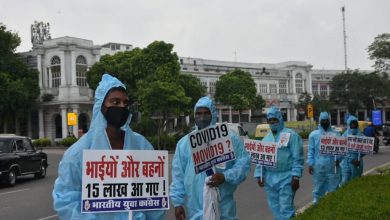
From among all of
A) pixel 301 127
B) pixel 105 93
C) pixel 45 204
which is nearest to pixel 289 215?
pixel 105 93

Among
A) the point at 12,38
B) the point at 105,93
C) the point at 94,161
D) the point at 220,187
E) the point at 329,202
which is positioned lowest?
the point at 329,202

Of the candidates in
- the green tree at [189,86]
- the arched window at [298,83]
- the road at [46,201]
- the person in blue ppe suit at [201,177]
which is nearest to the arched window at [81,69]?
the green tree at [189,86]

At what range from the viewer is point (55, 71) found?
5750 centimetres

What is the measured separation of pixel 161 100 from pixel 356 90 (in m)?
43.1

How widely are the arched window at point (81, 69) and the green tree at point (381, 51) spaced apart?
101 feet

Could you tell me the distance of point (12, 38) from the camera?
189ft

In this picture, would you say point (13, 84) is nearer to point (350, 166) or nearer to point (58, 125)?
point (58, 125)

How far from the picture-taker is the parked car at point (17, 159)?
16.2 m

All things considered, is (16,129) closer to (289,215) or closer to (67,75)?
(67,75)

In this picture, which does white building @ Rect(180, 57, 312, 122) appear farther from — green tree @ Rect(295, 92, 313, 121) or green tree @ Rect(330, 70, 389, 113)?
green tree @ Rect(330, 70, 389, 113)

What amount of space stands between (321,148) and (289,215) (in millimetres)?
2738

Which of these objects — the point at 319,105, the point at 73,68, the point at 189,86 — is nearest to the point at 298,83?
the point at 319,105

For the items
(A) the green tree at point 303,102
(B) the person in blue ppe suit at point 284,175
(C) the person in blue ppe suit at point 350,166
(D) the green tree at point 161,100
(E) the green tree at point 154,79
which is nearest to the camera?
(B) the person in blue ppe suit at point 284,175

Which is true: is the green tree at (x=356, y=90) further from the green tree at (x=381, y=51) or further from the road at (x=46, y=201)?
the road at (x=46, y=201)
